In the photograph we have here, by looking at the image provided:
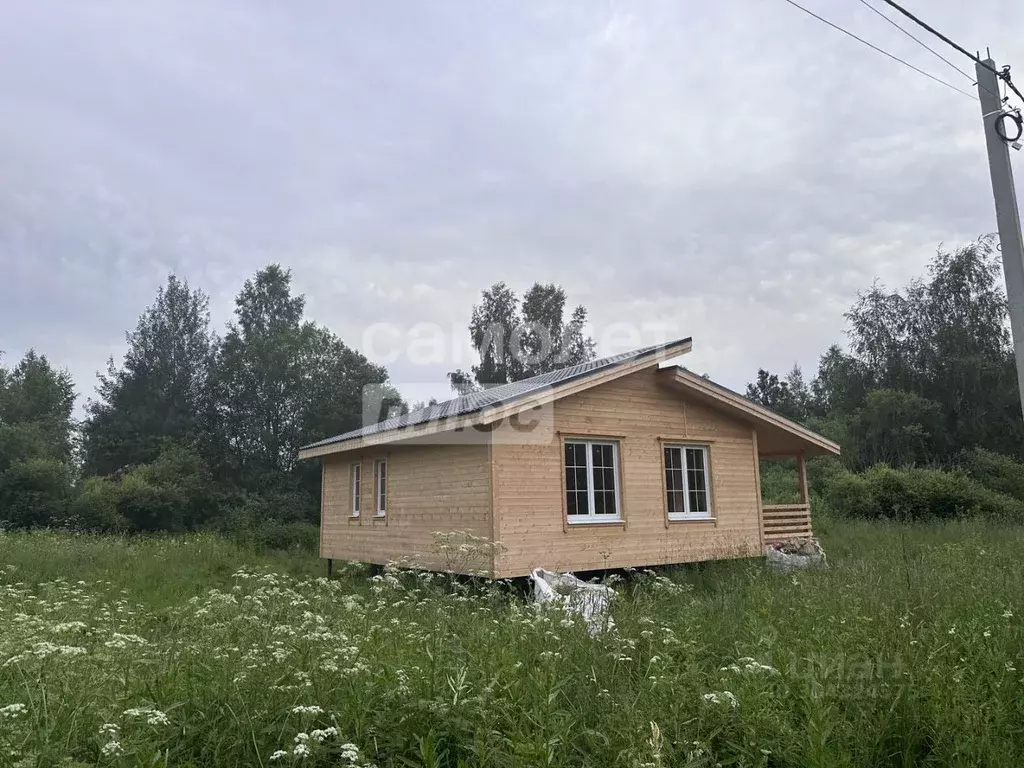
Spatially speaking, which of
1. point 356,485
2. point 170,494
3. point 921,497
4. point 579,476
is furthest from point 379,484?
point 921,497

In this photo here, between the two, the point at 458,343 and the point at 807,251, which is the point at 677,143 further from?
the point at 458,343

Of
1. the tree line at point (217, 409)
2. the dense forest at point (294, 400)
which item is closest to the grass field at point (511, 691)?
the dense forest at point (294, 400)

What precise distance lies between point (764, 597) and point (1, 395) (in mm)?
46145

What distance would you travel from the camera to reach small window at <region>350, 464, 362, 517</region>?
14.8 meters

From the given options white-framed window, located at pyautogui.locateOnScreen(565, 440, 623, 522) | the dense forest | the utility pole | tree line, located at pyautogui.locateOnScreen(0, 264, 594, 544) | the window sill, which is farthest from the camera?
tree line, located at pyautogui.locateOnScreen(0, 264, 594, 544)

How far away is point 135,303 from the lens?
36906mm

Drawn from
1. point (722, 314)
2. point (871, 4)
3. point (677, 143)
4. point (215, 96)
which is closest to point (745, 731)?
point (871, 4)

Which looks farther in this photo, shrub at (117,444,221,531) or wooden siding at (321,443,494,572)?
shrub at (117,444,221,531)

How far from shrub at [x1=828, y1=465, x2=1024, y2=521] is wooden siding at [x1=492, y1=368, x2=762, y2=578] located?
33.6 ft

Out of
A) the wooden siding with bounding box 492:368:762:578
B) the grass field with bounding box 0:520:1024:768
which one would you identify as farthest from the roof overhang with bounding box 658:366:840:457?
the grass field with bounding box 0:520:1024:768

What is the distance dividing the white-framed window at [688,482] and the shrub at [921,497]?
10.9 metres

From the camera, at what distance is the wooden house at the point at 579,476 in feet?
34.1

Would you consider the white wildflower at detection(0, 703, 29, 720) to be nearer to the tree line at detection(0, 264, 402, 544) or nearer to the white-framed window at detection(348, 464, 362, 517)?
the white-framed window at detection(348, 464, 362, 517)

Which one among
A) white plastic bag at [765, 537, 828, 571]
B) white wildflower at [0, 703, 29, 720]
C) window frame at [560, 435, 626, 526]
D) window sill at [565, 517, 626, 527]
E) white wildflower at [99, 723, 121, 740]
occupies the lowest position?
white plastic bag at [765, 537, 828, 571]
